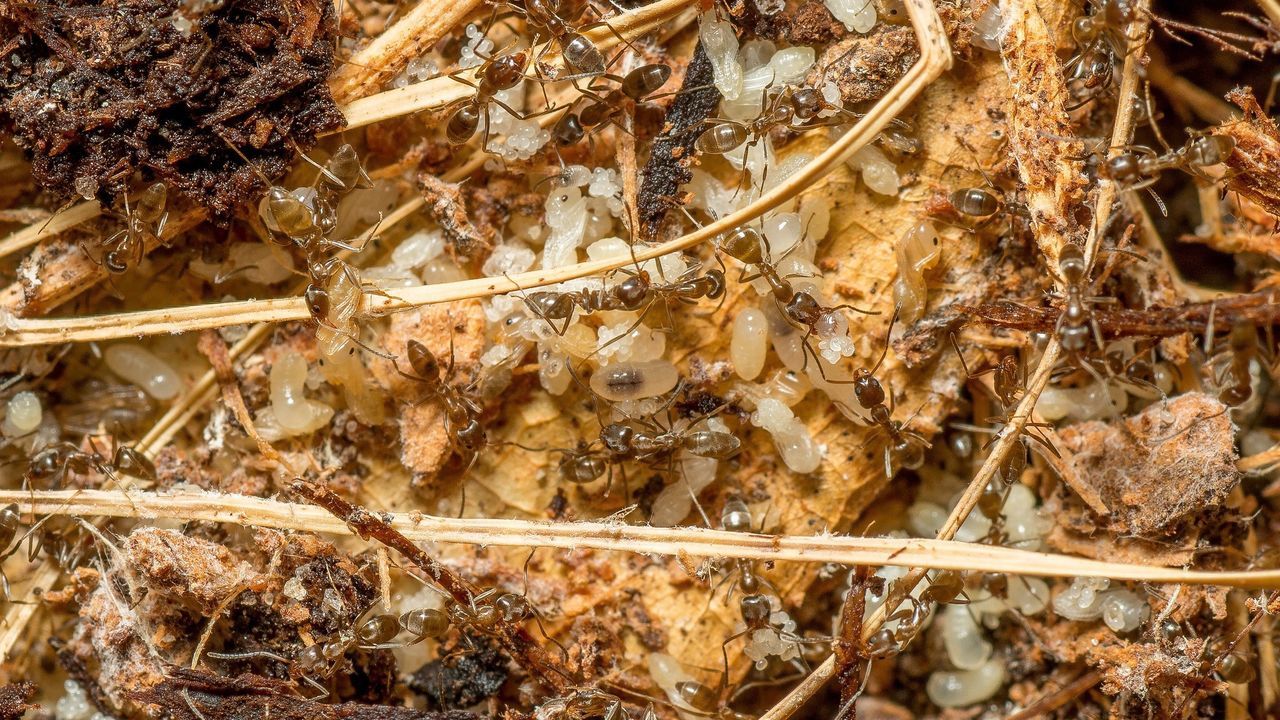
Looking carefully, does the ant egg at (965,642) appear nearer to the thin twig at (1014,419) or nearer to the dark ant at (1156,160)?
the thin twig at (1014,419)

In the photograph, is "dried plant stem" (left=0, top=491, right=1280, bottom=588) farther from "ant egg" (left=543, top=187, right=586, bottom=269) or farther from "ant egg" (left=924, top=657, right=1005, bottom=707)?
"ant egg" (left=543, top=187, right=586, bottom=269)

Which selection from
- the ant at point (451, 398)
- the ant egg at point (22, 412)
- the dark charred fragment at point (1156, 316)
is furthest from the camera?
the ant egg at point (22, 412)

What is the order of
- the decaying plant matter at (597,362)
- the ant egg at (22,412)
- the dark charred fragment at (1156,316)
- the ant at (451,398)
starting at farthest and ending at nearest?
the ant egg at (22,412), the ant at (451,398), the decaying plant matter at (597,362), the dark charred fragment at (1156,316)

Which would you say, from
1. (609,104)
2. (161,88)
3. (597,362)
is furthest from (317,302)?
(609,104)

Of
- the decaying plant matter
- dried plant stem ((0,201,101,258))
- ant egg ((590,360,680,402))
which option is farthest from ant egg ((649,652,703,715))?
dried plant stem ((0,201,101,258))

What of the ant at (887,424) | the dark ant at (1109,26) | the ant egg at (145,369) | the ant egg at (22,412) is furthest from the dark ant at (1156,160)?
the ant egg at (22,412)

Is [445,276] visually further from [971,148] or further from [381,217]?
[971,148]
